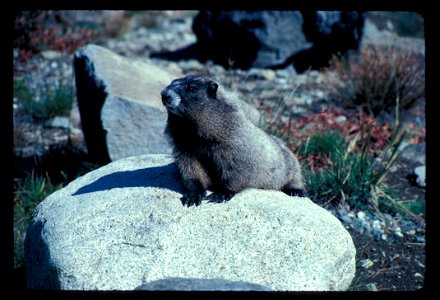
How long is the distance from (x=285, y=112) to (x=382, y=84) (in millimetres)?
1898

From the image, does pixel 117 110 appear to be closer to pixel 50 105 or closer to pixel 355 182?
pixel 50 105

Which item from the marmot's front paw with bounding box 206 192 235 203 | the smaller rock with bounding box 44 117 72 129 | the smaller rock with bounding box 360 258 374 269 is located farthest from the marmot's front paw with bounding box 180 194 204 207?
the smaller rock with bounding box 44 117 72 129

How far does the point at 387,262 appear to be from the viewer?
6.21 meters

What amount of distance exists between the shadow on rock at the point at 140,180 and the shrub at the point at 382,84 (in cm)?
571

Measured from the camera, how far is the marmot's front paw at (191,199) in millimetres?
4891

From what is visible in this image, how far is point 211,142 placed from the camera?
507 cm

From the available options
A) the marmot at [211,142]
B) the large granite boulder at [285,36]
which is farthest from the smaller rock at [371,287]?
the large granite boulder at [285,36]

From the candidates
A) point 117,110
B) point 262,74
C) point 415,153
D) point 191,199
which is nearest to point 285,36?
point 262,74

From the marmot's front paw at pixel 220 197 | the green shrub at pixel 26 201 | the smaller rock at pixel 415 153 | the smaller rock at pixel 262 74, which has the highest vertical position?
the marmot's front paw at pixel 220 197

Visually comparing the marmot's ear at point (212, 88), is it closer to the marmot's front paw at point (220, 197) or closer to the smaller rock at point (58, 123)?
the marmot's front paw at point (220, 197)

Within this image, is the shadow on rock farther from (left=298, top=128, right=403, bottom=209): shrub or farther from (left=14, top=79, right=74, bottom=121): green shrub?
(left=14, top=79, right=74, bottom=121): green shrub

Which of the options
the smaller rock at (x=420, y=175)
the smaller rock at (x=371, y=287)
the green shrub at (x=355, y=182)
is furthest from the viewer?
the smaller rock at (x=420, y=175)

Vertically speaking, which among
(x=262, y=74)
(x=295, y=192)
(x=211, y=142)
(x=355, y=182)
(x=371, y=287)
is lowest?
(x=371, y=287)

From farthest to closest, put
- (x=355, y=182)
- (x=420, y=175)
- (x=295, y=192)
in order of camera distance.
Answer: (x=420, y=175), (x=355, y=182), (x=295, y=192)
